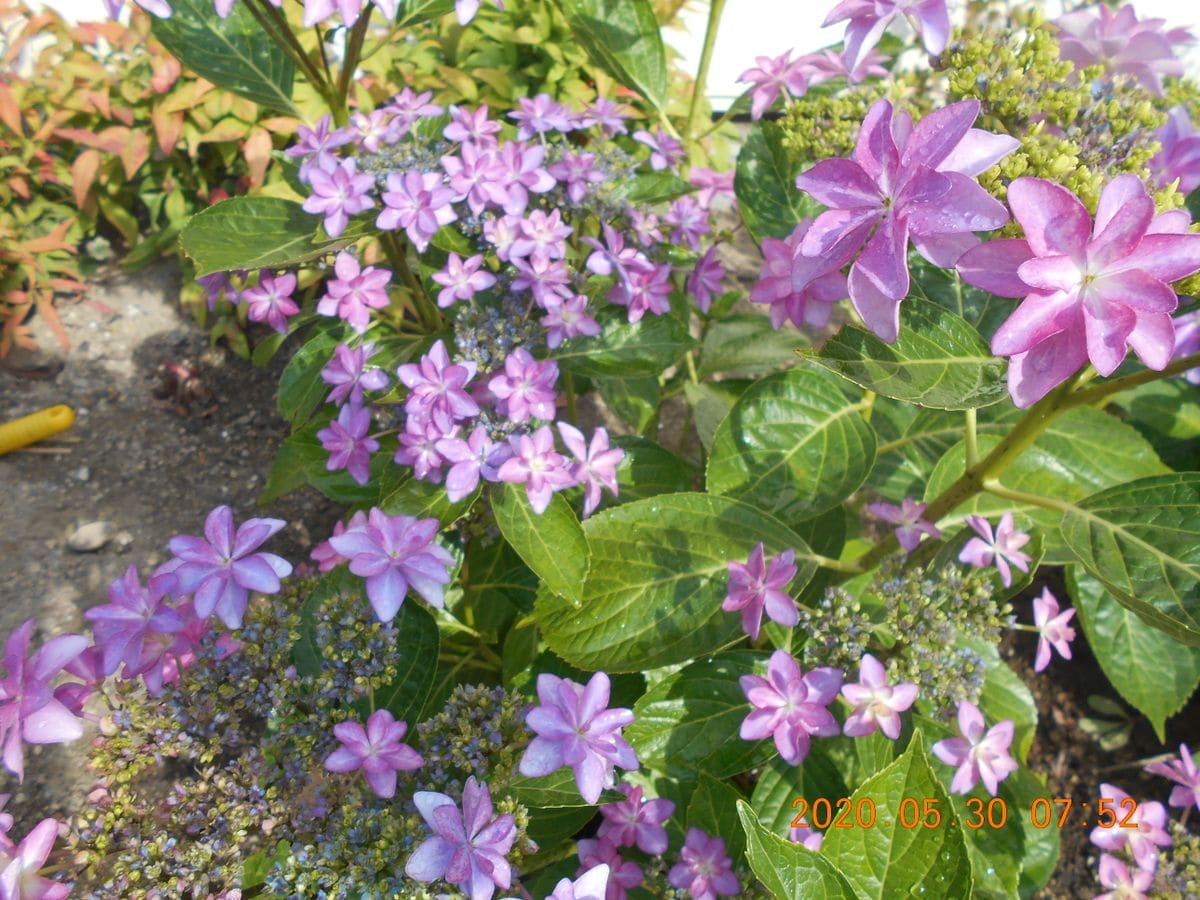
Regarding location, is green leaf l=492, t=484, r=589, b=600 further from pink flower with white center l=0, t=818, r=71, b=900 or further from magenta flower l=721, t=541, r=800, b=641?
pink flower with white center l=0, t=818, r=71, b=900

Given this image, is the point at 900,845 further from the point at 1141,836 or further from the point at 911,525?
the point at 1141,836

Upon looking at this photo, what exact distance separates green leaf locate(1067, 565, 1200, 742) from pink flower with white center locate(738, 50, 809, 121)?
1007 mm

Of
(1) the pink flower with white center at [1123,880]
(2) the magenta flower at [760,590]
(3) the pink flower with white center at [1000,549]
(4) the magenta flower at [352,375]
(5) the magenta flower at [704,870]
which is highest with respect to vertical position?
(4) the magenta flower at [352,375]

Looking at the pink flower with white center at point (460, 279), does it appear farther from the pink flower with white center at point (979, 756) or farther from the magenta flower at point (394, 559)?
the pink flower with white center at point (979, 756)

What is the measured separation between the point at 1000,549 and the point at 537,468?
0.65 metres

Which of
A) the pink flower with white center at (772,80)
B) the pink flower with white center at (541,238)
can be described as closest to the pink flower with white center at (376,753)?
the pink flower with white center at (541,238)

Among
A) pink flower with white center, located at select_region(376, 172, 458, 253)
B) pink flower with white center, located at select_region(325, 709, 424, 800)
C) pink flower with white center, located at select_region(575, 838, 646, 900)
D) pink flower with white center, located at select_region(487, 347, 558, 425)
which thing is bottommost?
pink flower with white center, located at select_region(575, 838, 646, 900)

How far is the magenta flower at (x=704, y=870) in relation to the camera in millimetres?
1116

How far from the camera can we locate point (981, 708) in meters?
1.54

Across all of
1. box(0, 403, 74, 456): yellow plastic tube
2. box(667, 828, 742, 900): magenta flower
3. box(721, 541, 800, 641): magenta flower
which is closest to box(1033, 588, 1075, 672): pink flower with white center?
box(721, 541, 800, 641): magenta flower

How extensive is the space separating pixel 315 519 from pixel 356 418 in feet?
3.31

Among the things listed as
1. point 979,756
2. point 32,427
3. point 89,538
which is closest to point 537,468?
point 979,756

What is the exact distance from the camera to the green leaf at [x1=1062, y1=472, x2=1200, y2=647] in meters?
0.90

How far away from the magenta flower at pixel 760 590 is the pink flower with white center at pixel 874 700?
0.11 meters
